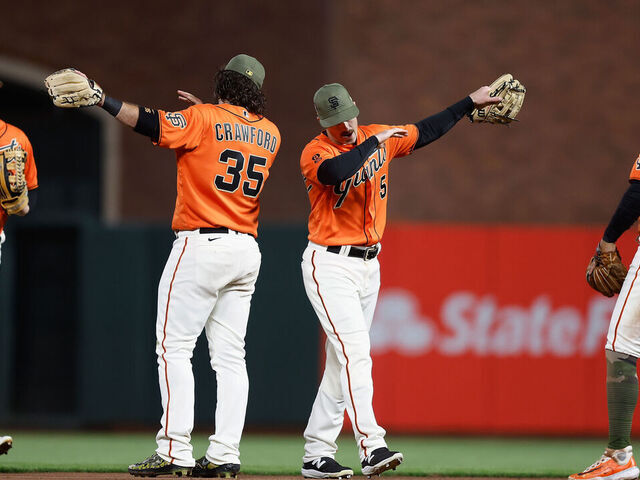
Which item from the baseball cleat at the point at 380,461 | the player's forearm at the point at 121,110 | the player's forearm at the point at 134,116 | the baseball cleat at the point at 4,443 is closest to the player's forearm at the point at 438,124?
the player's forearm at the point at 134,116

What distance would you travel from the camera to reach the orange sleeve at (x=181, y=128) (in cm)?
483

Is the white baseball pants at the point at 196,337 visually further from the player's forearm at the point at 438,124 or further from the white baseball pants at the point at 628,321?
the white baseball pants at the point at 628,321

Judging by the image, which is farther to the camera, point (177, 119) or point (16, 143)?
point (16, 143)

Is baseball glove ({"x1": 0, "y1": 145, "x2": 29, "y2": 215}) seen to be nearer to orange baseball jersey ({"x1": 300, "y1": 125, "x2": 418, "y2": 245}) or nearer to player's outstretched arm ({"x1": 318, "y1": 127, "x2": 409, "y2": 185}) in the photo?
orange baseball jersey ({"x1": 300, "y1": 125, "x2": 418, "y2": 245})

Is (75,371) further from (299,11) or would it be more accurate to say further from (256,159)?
(256,159)

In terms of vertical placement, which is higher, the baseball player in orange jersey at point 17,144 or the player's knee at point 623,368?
the baseball player in orange jersey at point 17,144

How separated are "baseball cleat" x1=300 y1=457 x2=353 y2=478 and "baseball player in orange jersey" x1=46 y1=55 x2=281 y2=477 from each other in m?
0.51

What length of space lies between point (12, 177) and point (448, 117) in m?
2.50

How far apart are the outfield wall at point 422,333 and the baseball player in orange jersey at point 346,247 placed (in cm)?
406

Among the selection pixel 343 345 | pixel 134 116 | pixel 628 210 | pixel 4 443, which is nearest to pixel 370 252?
pixel 343 345

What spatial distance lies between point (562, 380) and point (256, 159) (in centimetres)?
538

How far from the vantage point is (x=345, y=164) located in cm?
493

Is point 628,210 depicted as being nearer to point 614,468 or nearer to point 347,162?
point 614,468

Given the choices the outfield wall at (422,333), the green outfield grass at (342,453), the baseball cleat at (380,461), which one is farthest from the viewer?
the outfield wall at (422,333)
